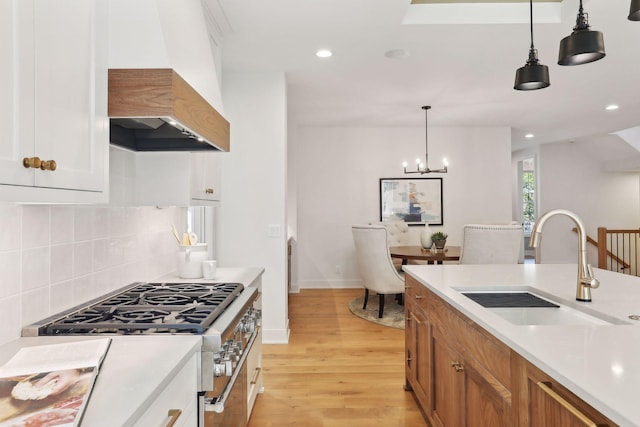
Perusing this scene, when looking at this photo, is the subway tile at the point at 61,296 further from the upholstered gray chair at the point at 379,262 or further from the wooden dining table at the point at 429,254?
the wooden dining table at the point at 429,254

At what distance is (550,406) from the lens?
988 mm

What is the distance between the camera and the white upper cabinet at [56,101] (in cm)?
84

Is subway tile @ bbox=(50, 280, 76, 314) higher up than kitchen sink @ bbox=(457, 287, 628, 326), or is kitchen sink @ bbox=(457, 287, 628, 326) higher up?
subway tile @ bbox=(50, 280, 76, 314)

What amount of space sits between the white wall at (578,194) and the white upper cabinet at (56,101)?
8.62m

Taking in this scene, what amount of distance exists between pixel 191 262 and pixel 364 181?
439cm

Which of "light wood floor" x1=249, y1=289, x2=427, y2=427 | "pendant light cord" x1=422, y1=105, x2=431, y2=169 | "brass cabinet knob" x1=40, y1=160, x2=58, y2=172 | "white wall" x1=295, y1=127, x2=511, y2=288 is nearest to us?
"brass cabinet knob" x1=40, y1=160, x2=58, y2=172

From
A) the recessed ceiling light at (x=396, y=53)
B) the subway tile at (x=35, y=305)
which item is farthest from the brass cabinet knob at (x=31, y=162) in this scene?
the recessed ceiling light at (x=396, y=53)

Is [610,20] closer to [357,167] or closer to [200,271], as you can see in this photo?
[200,271]

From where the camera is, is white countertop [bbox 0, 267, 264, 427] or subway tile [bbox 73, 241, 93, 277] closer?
white countertop [bbox 0, 267, 264, 427]

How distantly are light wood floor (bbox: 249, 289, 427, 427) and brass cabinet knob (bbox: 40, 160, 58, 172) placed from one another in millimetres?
1892

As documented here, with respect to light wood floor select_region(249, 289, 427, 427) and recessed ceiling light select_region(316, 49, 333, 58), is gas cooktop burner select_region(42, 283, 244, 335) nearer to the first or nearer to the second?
light wood floor select_region(249, 289, 427, 427)

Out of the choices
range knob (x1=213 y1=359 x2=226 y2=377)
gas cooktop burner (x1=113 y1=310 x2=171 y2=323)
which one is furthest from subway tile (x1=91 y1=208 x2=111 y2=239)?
range knob (x1=213 y1=359 x2=226 y2=377)

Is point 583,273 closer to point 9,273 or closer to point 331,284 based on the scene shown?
point 9,273

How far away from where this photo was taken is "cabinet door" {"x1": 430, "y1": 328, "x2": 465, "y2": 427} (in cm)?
164
